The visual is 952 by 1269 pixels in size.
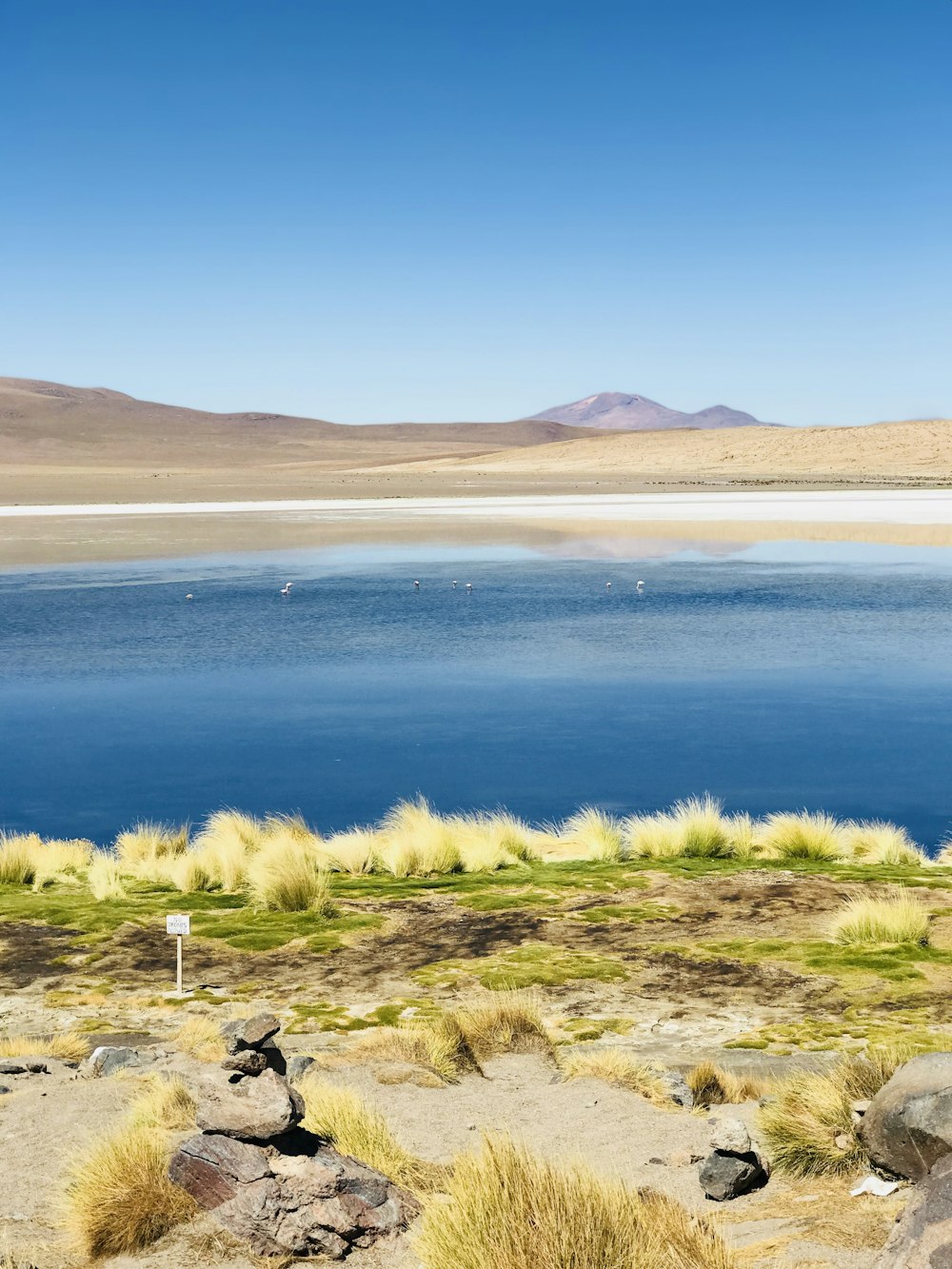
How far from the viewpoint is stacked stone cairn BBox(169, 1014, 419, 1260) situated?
17.4 feet

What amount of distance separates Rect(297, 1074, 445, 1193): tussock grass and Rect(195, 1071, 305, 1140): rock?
467 millimetres

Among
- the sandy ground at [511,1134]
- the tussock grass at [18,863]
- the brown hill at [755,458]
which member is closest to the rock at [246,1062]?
the sandy ground at [511,1134]

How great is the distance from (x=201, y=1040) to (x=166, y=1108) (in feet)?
6.05

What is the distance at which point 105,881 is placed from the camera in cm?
1286

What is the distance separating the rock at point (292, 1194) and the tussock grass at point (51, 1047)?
112 inches

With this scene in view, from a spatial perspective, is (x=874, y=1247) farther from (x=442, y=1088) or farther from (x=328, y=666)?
(x=328, y=666)

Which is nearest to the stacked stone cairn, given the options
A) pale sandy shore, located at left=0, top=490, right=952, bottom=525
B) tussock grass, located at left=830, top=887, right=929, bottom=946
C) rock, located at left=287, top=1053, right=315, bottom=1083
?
rock, located at left=287, top=1053, right=315, bottom=1083

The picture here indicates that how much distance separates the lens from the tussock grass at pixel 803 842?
1378 cm

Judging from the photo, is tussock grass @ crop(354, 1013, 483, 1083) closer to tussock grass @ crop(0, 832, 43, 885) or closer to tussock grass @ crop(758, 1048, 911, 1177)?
tussock grass @ crop(758, 1048, 911, 1177)

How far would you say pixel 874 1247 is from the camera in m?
4.95

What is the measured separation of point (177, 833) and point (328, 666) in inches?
444

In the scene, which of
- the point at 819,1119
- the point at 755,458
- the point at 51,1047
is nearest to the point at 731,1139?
the point at 819,1119

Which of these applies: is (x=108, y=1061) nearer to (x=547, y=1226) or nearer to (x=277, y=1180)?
(x=277, y=1180)

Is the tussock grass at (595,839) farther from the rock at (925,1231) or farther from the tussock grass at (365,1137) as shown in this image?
the rock at (925,1231)
